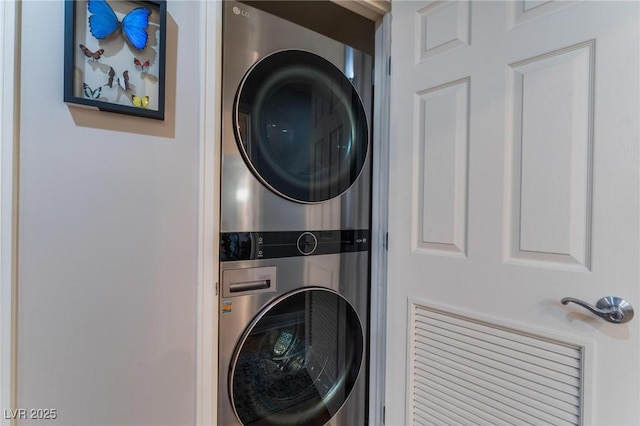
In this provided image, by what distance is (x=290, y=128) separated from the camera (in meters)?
1.07

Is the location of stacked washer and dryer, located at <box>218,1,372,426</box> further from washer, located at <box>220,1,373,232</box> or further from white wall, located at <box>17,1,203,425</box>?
white wall, located at <box>17,1,203,425</box>

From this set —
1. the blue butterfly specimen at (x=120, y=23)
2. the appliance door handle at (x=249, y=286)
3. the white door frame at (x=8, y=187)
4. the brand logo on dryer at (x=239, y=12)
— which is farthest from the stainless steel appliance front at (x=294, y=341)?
the brand logo on dryer at (x=239, y=12)

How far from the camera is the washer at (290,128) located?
957 mm

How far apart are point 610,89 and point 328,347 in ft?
3.85

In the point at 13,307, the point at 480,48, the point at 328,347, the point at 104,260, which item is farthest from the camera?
the point at 328,347

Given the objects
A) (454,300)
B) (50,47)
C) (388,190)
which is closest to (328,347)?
(454,300)

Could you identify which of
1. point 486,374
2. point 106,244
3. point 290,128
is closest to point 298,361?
point 486,374

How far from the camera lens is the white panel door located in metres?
0.72

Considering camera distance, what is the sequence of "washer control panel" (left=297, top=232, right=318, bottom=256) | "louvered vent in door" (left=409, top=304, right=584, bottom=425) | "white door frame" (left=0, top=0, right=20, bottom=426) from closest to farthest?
"white door frame" (left=0, top=0, right=20, bottom=426) → "louvered vent in door" (left=409, top=304, right=584, bottom=425) → "washer control panel" (left=297, top=232, right=318, bottom=256)

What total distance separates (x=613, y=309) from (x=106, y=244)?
129 cm

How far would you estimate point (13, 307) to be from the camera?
710 mm

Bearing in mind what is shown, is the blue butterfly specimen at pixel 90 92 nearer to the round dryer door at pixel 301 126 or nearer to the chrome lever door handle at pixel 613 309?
the round dryer door at pixel 301 126

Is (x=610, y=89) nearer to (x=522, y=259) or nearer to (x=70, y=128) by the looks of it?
(x=522, y=259)

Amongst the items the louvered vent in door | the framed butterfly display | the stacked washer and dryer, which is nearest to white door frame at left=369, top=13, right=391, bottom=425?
the stacked washer and dryer
